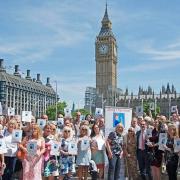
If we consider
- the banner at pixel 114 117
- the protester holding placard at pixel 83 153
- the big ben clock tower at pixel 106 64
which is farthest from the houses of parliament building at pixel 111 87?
the protester holding placard at pixel 83 153

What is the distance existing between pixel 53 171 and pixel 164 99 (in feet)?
381

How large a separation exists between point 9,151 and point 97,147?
2.05 meters

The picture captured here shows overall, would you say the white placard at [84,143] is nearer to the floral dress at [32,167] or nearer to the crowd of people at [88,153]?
the crowd of people at [88,153]

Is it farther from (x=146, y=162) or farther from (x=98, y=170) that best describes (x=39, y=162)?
(x=146, y=162)

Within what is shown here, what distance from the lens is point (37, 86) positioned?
109312 mm

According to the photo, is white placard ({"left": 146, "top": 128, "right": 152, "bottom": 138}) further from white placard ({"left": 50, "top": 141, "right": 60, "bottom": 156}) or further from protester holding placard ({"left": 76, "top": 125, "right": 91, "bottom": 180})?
white placard ({"left": 50, "top": 141, "right": 60, "bottom": 156})

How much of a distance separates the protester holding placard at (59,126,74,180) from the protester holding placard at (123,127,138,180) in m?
1.70

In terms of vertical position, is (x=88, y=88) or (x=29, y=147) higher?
(x=88, y=88)

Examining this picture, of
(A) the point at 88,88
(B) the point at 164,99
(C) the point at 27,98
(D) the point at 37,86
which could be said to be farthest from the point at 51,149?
(A) the point at 88,88

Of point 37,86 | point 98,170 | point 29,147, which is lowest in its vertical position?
point 98,170

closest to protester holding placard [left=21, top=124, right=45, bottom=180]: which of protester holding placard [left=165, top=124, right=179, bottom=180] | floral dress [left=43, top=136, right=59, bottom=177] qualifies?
floral dress [left=43, top=136, right=59, bottom=177]

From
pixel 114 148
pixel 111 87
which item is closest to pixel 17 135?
pixel 114 148

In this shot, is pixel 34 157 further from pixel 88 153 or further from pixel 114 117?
pixel 114 117

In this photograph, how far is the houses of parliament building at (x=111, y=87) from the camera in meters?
123
